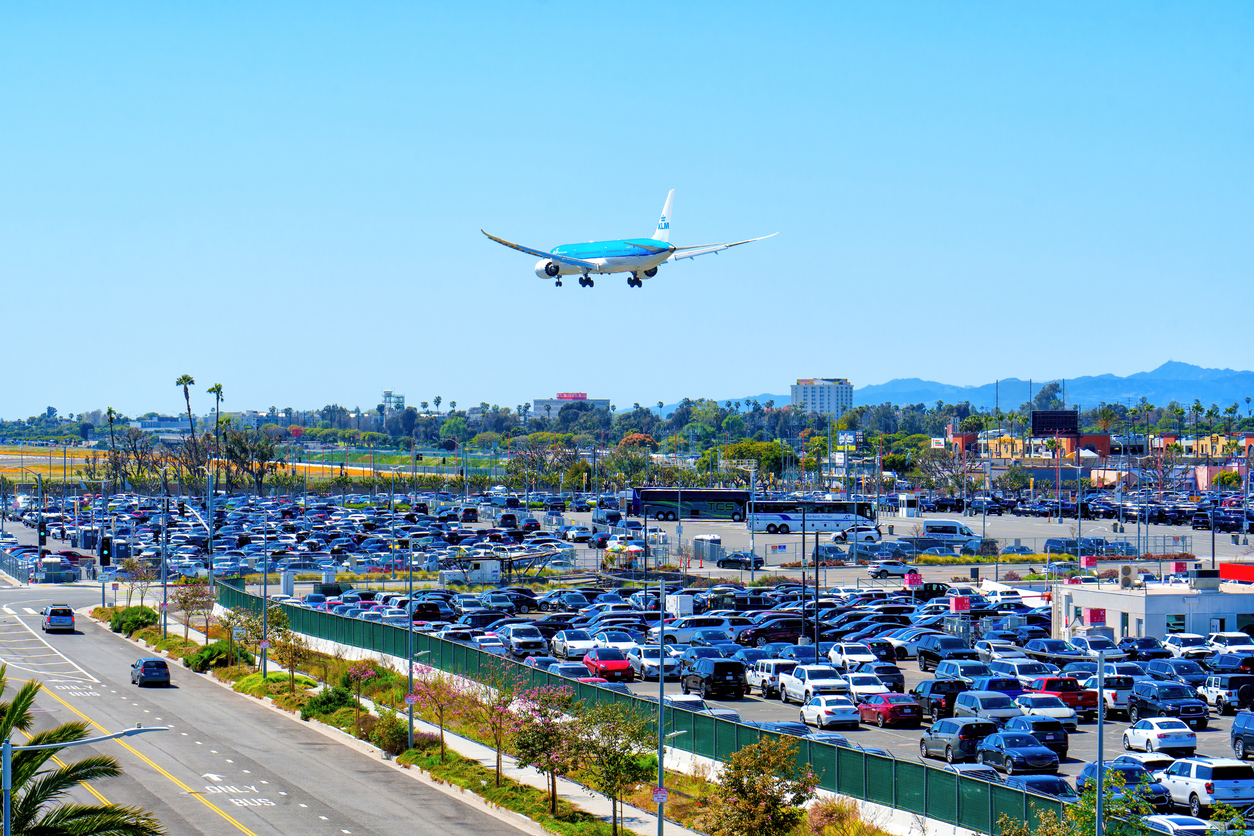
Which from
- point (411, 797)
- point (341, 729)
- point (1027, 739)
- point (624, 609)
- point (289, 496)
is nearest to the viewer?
point (1027, 739)

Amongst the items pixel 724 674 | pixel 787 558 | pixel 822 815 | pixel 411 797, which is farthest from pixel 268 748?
pixel 787 558

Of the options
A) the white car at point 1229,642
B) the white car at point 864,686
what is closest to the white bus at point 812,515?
the white car at point 1229,642

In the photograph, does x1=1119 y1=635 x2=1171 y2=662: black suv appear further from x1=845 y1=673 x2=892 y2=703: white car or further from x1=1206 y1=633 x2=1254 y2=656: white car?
x1=845 y1=673 x2=892 y2=703: white car

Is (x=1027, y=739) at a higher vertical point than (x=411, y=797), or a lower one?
higher

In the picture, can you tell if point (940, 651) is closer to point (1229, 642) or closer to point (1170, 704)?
point (1170, 704)

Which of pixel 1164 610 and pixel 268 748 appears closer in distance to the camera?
pixel 268 748

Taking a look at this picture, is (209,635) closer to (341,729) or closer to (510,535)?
(341,729)

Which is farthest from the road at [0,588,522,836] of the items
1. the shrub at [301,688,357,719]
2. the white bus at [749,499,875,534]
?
the white bus at [749,499,875,534]
